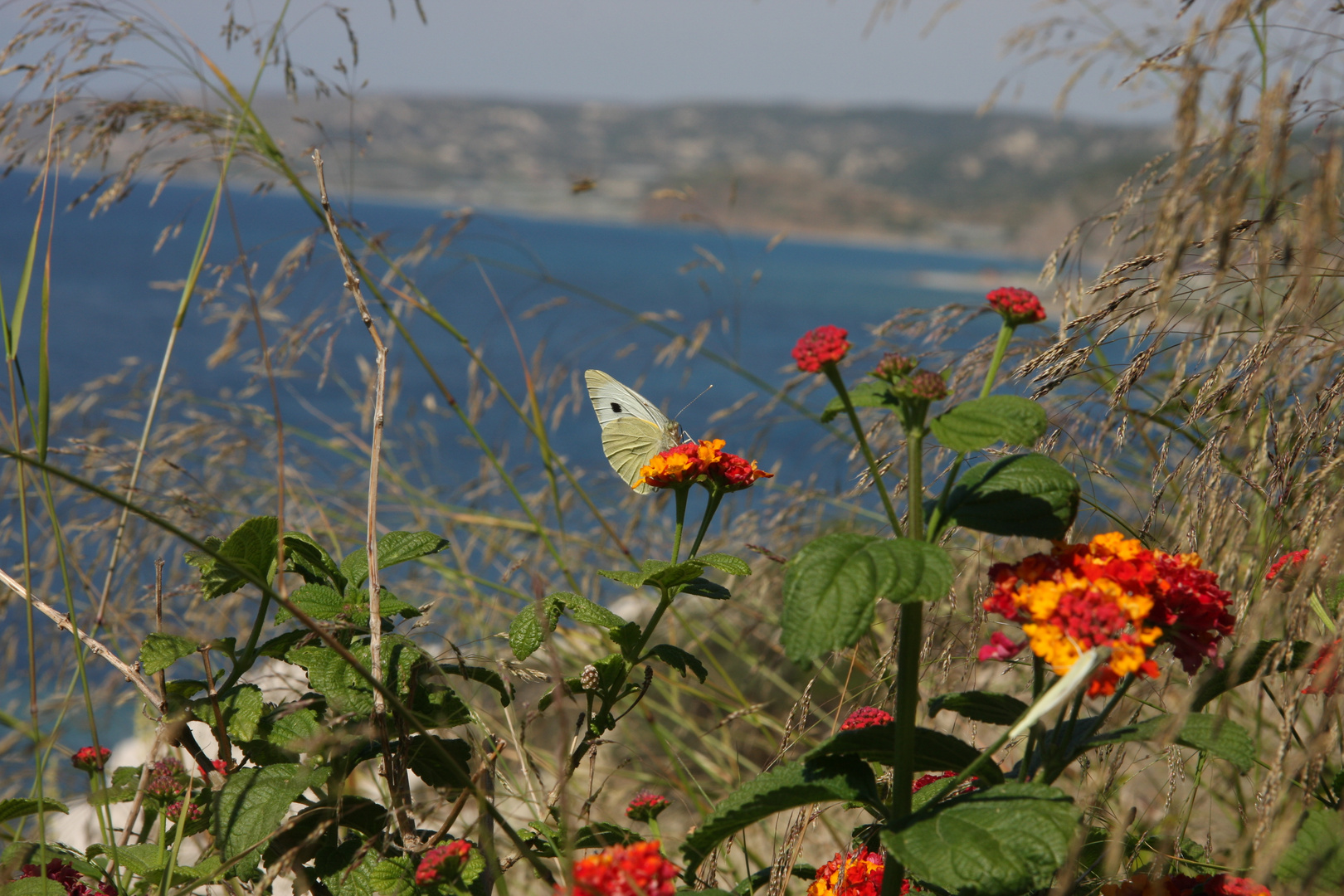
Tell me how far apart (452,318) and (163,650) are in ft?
76.3

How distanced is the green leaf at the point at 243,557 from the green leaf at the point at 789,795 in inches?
23.1

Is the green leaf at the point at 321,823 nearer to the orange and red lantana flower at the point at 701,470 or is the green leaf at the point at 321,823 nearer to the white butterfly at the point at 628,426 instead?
the orange and red lantana flower at the point at 701,470

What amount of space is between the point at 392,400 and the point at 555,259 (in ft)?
151

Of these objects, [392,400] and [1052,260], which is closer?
[1052,260]

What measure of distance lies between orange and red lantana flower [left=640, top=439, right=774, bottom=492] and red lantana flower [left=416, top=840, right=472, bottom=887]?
486 mm

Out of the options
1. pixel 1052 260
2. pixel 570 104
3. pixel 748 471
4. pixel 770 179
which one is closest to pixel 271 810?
pixel 748 471

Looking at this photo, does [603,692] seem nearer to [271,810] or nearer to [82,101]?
[271,810]

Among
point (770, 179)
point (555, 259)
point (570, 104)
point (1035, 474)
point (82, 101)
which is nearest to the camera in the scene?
point (1035, 474)

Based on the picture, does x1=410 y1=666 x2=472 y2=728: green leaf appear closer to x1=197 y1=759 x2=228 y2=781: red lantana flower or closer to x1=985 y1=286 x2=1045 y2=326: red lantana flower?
x1=197 y1=759 x2=228 y2=781: red lantana flower

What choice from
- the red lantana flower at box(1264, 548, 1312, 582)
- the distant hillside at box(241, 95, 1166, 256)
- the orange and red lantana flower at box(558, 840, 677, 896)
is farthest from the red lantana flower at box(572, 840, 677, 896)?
the distant hillside at box(241, 95, 1166, 256)

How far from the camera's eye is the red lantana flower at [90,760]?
1.06 m

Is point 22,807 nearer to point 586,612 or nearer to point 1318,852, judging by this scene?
point 586,612

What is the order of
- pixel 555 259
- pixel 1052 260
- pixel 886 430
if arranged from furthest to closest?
pixel 555 259
pixel 886 430
pixel 1052 260

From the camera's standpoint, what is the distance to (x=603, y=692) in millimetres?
1062
